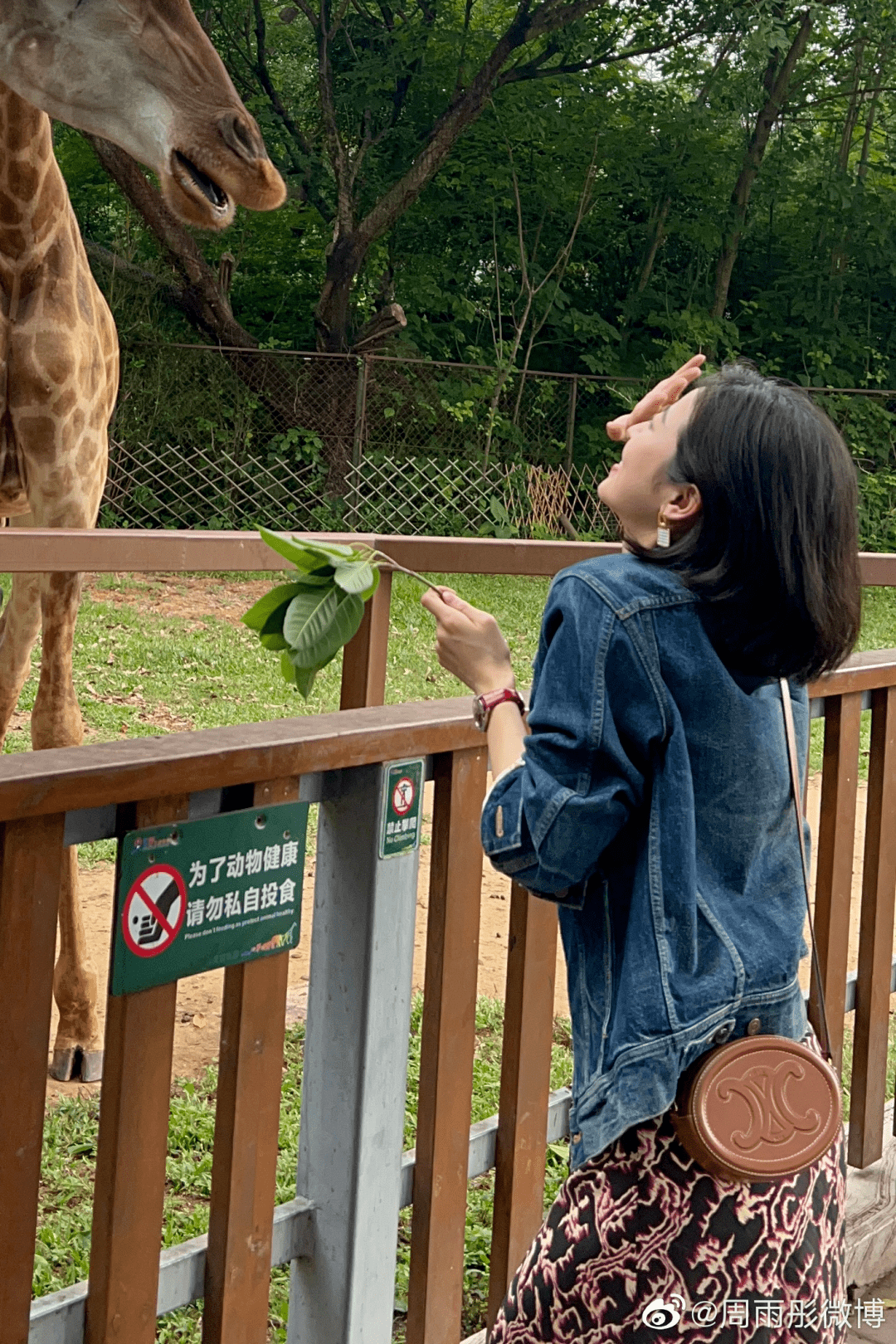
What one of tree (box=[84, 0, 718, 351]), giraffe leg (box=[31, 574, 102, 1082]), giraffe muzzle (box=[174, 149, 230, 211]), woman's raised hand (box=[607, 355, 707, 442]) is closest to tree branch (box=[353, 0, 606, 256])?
tree (box=[84, 0, 718, 351])

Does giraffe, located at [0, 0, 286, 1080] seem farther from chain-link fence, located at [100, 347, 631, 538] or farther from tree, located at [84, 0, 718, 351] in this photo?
tree, located at [84, 0, 718, 351]

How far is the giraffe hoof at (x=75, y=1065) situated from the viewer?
3729 millimetres

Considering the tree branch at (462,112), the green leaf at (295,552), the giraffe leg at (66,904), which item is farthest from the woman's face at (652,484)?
the tree branch at (462,112)

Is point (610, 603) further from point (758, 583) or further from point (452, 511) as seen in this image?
point (452, 511)

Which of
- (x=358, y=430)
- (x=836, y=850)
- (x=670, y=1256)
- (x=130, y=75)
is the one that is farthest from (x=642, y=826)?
(x=358, y=430)

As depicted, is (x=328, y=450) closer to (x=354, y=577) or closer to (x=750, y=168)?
(x=750, y=168)

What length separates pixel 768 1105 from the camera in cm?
150

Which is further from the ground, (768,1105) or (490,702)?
(490,702)

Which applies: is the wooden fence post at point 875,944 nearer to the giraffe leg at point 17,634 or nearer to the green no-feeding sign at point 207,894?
the green no-feeding sign at point 207,894

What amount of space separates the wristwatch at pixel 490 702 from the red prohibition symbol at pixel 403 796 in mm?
289

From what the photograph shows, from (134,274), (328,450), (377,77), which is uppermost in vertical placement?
(377,77)

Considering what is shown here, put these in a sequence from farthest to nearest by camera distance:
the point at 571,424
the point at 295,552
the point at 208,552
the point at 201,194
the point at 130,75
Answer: the point at 571,424, the point at 130,75, the point at 201,194, the point at 208,552, the point at 295,552

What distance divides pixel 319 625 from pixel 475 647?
199 mm

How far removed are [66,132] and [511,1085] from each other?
14167mm
